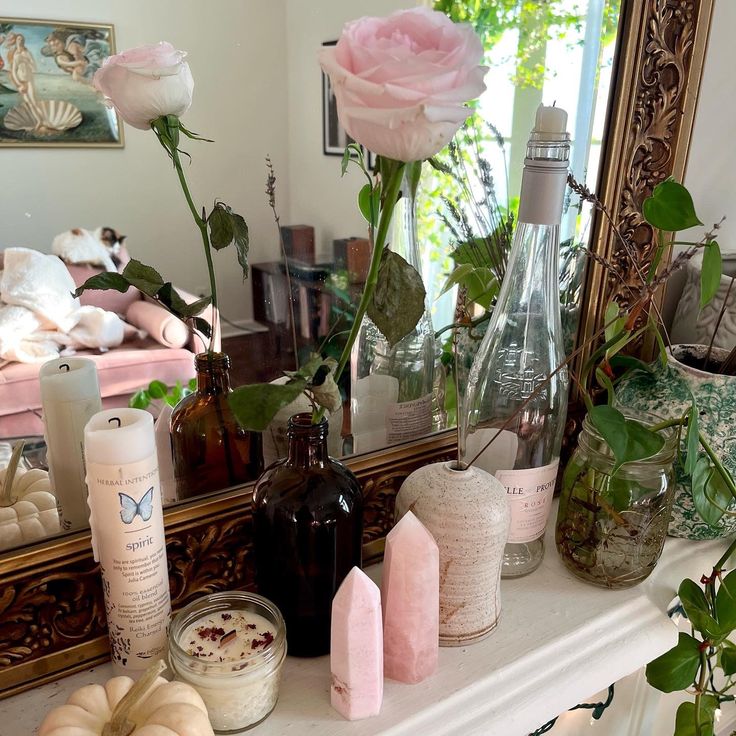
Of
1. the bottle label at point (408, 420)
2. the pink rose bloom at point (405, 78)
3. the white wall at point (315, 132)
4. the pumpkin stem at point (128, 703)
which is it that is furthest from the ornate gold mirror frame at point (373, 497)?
the pink rose bloom at point (405, 78)

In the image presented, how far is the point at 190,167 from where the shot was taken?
541mm

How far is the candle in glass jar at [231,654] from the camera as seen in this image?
0.47 m

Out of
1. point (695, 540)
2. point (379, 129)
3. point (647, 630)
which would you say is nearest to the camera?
point (379, 129)

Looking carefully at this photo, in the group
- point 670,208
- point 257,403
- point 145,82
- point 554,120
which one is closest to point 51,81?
point 145,82

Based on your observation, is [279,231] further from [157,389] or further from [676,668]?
[676,668]

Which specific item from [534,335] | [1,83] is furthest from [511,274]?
[1,83]

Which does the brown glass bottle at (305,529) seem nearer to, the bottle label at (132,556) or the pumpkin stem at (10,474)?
the bottle label at (132,556)

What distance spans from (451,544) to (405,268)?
0.75 feet

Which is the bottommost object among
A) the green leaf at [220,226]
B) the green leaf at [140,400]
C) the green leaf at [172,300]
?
the green leaf at [140,400]

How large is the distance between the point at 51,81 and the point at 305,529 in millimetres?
372

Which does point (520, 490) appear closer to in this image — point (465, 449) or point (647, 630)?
point (465, 449)

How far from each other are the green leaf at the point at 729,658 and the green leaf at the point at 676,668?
0.15 ft

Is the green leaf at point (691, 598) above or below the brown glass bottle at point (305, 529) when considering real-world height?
below

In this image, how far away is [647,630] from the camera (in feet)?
2.12
